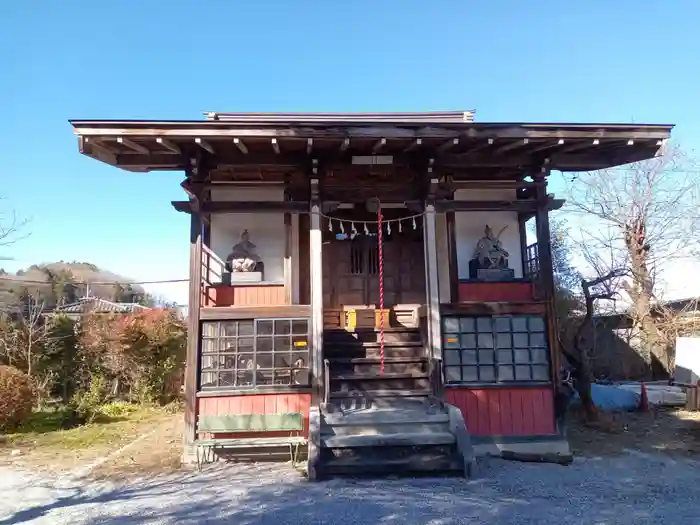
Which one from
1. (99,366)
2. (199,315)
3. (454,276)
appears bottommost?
(99,366)

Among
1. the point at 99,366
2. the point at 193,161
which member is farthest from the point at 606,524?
the point at 99,366

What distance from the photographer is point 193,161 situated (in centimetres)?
689

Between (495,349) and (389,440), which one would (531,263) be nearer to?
(495,349)

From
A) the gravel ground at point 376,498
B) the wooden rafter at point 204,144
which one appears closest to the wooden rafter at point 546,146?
the gravel ground at point 376,498

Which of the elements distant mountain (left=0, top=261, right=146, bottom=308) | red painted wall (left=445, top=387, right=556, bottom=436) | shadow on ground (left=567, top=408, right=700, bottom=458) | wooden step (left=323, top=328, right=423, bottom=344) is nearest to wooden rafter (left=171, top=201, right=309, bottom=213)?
wooden step (left=323, top=328, right=423, bottom=344)

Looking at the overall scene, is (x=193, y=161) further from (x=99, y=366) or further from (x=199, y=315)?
(x=99, y=366)

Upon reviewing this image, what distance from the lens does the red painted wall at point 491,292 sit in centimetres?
729

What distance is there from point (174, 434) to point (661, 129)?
9.21 m

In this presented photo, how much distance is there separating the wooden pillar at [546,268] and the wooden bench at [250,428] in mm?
3784

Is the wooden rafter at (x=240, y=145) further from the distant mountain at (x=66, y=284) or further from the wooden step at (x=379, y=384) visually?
the distant mountain at (x=66, y=284)

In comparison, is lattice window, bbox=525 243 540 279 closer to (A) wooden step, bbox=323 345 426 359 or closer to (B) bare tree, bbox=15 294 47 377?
(A) wooden step, bbox=323 345 426 359

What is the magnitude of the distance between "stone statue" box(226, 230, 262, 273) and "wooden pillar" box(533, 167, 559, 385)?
172 inches

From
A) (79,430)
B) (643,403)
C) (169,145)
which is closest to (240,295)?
(169,145)

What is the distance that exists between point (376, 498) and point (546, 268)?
433cm
